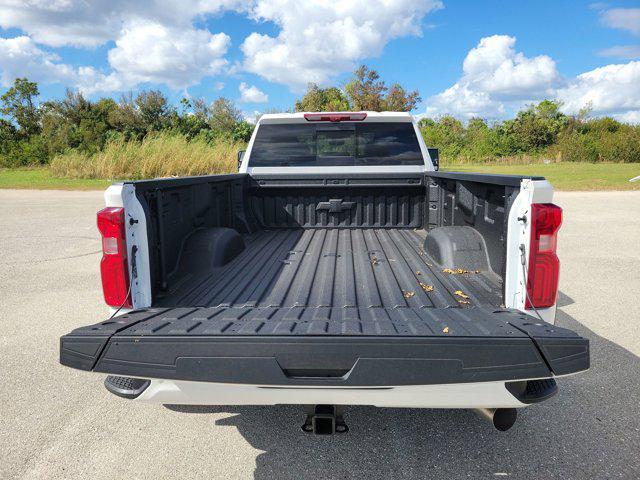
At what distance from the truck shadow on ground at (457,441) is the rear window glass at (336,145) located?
2851 mm

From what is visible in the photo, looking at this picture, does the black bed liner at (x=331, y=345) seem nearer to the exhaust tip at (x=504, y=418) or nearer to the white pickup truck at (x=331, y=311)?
the white pickup truck at (x=331, y=311)

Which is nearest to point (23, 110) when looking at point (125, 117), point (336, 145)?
point (125, 117)

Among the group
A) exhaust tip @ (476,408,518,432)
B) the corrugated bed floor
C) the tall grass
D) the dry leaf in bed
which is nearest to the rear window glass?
the corrugated bed floor

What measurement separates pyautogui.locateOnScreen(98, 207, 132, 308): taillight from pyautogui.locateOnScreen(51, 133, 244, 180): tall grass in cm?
1824

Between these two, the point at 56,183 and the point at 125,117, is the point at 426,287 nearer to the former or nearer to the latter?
the point at 56,183

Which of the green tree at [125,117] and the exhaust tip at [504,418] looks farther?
the green tree at [125,117]

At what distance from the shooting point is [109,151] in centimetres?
2205

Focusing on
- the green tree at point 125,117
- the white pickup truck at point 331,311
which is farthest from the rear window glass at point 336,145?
the green tree at point 125,117

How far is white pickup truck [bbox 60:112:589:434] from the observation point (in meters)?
1.92

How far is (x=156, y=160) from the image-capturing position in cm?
2052

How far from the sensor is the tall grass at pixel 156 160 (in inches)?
800

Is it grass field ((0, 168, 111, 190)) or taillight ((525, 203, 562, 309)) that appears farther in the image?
grass field ((0, 168, 111, 190))

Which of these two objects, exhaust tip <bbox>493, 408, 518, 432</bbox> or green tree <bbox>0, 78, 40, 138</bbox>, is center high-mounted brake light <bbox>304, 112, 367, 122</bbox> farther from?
green tree <bbox>0, 78, 40, 138</bbox>

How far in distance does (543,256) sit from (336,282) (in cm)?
122
